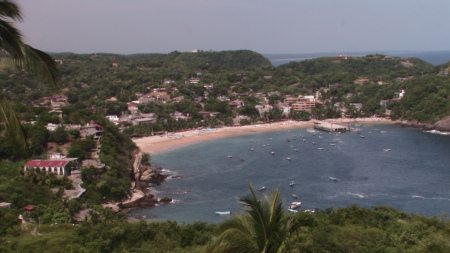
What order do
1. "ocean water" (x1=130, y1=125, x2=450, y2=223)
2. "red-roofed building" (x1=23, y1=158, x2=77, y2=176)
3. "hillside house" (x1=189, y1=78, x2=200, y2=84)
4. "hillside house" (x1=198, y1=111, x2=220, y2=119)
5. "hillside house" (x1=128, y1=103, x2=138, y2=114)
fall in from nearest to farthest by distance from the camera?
"red-roofed building" (x1=23, y1=158, x2=77, y2=176), "ocean water" (x1=130, y1=125, x2=450, y2=223), "hillside house" (x1=128, y1=103, x2=138, y2=114), "hillside house" (x1=198, y1=111, x2=220, y2=119), "hillside house" (x1=189, y1=78, x2=200, y2=84)

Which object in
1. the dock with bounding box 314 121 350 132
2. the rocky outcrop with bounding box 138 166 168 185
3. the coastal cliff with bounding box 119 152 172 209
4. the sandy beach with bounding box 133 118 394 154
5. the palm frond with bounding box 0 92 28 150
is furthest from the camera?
the dock with bounding box 314 121 350 132

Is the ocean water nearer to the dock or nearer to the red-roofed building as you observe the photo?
the dock

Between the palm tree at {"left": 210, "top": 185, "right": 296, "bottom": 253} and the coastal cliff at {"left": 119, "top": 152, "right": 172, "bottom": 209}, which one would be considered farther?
the coastal cliff at {"left": 119, "top": 152, "right": 172, "bottom": 209}

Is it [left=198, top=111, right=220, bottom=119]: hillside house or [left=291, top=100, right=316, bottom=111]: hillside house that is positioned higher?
[left=291, top=100, right=316, bottom=111]: hillside house

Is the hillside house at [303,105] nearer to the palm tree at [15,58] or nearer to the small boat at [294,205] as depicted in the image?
the small boat at [294,205]

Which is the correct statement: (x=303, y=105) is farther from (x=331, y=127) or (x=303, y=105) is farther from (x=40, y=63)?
(x=40, y=63)

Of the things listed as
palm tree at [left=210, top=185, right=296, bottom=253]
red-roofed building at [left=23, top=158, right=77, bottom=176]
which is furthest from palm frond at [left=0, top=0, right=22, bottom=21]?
red-roofed building at [left=23, top=158, right=77, bottom=176]

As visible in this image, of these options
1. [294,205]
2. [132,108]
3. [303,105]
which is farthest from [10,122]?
[303,105]

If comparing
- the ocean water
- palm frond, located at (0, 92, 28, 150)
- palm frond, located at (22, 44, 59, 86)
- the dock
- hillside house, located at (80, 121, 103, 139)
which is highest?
palm frond, located at (22, 44, 59, 86)

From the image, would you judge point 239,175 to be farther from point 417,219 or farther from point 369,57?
point 369,57
